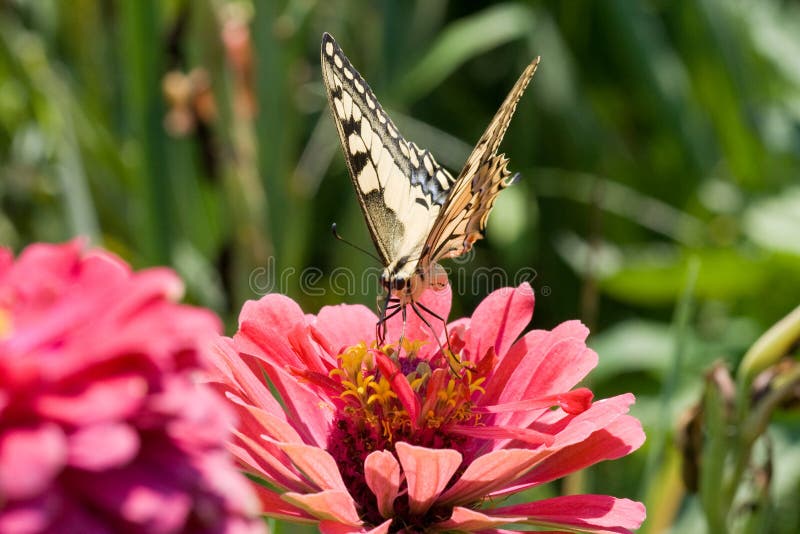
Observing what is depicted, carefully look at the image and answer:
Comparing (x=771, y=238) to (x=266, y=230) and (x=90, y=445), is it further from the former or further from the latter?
(x=90, y=445)

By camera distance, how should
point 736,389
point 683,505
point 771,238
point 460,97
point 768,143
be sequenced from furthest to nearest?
point 460,97
point 768,143
point 771,238
point 683,505
point 736,389

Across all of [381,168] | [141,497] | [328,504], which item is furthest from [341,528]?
[381,168]

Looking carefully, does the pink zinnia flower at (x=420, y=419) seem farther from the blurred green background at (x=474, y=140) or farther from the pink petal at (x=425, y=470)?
the blurred green background at (x=474, y=140)

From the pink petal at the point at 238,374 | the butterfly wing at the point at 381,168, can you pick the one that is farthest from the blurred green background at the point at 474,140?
the pink petal at the point at 238,374

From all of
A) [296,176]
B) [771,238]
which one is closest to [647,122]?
[771,238]

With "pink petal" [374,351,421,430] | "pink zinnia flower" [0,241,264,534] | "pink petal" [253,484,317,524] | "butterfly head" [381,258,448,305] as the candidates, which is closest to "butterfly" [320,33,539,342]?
"butterfly head" [381,258,448,305]

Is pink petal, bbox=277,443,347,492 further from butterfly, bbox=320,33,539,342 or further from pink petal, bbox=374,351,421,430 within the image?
butterfly, bbox=320,33,539,342
